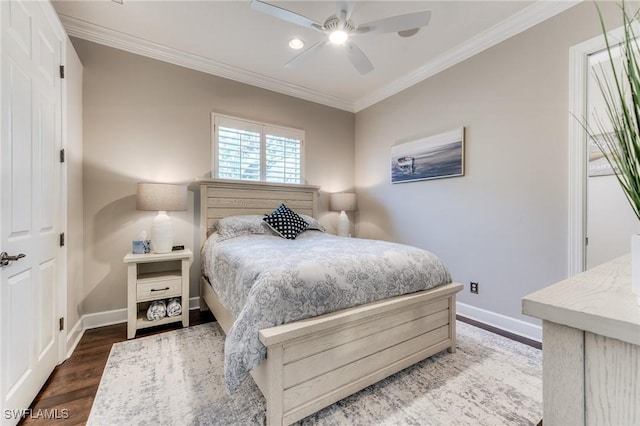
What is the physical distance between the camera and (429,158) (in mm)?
3281

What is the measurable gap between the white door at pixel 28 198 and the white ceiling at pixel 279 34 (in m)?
0.84

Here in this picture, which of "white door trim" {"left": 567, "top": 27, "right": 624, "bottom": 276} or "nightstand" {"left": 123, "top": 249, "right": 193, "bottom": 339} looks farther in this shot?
"nightstand" {"left": 123, "top": 249, "right": 193, "bottom": 339}

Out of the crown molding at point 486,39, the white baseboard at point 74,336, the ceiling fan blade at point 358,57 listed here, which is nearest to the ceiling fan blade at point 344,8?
the ceiling fan blade at point 358,57

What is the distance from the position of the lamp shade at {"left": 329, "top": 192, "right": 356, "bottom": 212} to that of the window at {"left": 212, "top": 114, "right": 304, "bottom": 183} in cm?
58

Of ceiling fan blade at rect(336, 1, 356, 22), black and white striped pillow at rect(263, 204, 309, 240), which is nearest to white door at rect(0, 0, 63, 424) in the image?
black and white striped pillow at rect(263, 204, 309, 240)

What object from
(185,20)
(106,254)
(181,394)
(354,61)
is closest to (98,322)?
(106,254)

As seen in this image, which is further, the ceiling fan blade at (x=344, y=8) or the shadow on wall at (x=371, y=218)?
the shadow on wall at (x=371, y=218)

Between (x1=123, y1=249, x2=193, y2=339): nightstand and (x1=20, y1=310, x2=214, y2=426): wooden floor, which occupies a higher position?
(x1=123, y1=249, x2=193, y2=339): nightstand

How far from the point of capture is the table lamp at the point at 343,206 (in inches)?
161

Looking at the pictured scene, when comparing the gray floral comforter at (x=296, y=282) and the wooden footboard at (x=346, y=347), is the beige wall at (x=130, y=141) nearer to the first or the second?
the gray floral comforter at (x=296, y=282)

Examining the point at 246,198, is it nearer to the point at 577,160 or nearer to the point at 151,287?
the point at 151,287

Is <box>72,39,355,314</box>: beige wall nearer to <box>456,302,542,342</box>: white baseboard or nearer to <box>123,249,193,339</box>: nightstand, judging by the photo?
<box>123,249,193,339</box>: nightstand

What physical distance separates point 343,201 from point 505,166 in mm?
2086

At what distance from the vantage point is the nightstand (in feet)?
7.90
